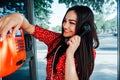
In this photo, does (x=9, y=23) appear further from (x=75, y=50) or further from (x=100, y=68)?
(x=100, y=68)

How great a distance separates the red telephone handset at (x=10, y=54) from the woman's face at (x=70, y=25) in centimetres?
33

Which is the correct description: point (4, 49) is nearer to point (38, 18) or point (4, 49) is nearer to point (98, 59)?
point (38, 18)

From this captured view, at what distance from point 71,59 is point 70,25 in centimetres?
16

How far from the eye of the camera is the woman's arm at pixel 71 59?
970 mm

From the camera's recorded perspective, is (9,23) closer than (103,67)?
Yes

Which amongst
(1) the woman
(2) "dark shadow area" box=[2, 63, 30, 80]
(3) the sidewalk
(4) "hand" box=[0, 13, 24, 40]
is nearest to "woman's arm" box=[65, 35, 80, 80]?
(1) the woman

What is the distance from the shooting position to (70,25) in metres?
1.08

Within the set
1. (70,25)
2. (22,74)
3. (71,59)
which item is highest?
(70,25)

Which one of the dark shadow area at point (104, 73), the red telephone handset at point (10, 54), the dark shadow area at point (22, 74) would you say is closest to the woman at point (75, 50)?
the red telephone handset at point (10, 54)

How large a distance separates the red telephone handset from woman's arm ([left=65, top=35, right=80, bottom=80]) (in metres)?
0.25

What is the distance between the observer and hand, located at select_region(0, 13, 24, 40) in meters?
0.72

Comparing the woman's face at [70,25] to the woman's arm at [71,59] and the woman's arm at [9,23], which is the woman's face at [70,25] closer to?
the woman's arm at [71,59]

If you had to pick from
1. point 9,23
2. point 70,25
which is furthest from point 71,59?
point 9,23

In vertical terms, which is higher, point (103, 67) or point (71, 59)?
point (71, 59)
